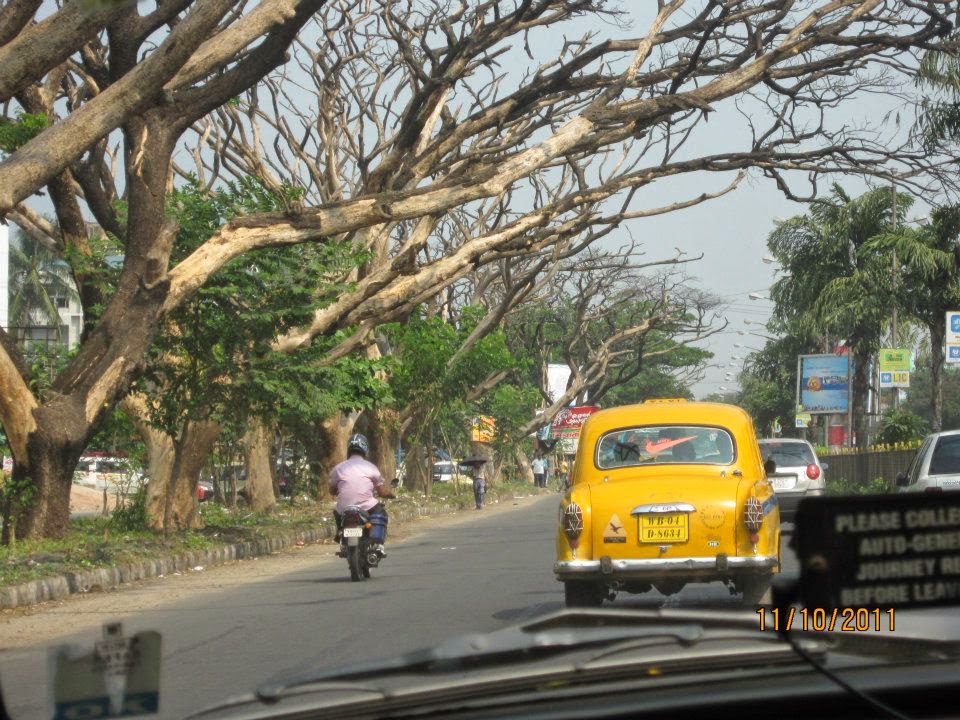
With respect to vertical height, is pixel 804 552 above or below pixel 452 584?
above

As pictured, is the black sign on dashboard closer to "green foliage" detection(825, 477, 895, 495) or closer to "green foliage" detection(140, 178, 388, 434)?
"green foliage" detection(140, 178, 388, 434)

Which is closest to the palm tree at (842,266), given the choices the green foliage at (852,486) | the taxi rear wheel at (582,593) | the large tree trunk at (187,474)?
the green foliage at (852,486)

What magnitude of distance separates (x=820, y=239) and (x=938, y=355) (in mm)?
9814

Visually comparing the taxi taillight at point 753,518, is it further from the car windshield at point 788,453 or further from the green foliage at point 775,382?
the green foliage at point 775,382

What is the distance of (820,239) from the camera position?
1560 inches

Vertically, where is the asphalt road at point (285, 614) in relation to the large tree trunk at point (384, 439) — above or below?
below

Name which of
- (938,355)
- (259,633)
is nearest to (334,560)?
(259,633)

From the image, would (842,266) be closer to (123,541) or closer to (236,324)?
(236,324)

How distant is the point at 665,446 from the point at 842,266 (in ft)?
101

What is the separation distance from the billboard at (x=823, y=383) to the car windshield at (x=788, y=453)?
27.4 m

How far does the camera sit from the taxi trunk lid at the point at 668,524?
9055 millimetres

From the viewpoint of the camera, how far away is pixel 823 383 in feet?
163

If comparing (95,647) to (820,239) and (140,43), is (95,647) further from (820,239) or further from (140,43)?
(820,239)

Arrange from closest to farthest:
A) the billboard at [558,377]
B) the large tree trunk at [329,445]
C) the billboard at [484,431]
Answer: the large tree trunk at [329,445] < the billboard at [484,431] < the billboard at [558,377]
